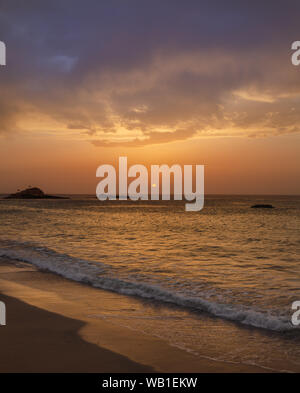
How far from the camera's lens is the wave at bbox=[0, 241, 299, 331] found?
299 inches

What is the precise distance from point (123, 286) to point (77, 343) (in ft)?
15.0

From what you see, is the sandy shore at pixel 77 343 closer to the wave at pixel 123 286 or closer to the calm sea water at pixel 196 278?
the calm sea water at pixel 196 278

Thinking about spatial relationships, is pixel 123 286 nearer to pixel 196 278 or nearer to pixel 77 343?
pixel 196 278

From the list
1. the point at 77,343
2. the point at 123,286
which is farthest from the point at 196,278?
the point at 77,343

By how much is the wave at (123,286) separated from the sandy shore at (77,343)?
3.85 feet

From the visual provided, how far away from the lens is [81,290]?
1026cm

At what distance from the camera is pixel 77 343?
5.96 m

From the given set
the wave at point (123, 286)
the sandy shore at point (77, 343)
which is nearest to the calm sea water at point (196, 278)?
the wave at point (123, 286)

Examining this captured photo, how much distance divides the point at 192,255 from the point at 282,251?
5442mm

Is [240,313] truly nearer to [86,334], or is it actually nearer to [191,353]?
[191,353]

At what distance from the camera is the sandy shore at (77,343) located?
514 cm
